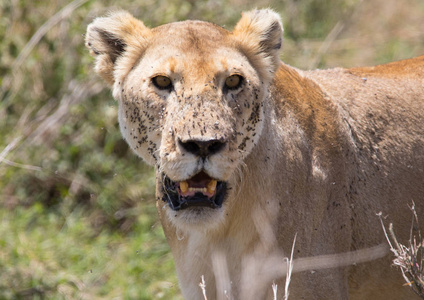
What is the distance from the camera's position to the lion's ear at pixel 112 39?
3482 millimetres

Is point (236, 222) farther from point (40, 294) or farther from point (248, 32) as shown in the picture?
point (40, 294)

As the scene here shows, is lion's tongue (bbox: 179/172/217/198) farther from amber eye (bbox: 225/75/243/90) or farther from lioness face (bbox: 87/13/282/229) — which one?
amber eye (bbox: 225/75/243/90)

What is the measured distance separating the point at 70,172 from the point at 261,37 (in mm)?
3540

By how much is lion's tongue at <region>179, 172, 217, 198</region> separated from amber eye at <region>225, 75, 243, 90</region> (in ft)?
1.38

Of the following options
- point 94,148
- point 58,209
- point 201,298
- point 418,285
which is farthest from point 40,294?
point 418,285

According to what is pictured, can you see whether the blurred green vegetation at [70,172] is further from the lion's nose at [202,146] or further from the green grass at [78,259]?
the lion's nose at [202,146]

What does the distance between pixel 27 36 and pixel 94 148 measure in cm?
136

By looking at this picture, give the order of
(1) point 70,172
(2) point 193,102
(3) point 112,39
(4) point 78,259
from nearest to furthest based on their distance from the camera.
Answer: (2) point 193,102 < (3) point 112,39 < (4) point 78,259 < (1) point 70,172

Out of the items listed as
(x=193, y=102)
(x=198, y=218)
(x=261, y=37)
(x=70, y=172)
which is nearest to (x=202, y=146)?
(x=193, y=102)

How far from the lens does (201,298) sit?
3518 millimetres

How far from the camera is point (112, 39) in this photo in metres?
3.56

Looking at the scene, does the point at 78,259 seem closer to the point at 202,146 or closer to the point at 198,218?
the point at 198,218

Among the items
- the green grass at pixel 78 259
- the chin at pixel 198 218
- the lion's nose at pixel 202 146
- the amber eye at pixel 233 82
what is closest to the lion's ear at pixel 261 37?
the amber eye at pixel 233 82

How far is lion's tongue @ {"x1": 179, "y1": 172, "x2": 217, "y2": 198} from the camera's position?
10.2ft
